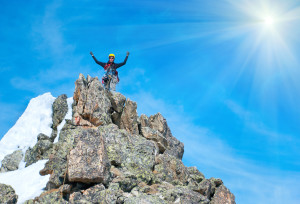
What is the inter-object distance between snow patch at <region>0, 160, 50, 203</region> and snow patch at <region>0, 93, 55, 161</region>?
6887mm

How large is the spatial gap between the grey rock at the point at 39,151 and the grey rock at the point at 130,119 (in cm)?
1005

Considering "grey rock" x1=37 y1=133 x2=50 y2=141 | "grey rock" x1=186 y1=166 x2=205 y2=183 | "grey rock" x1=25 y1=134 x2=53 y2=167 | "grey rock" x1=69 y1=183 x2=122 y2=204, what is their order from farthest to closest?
1. "grey rock" x1=37 y1=133 x2=50 y2=141
2. "grey rock" x1=25 y1=134 x2=53 y2=167
3. "grey rock" x1=186 y1=166 x2=205 y2=183
4. "grey rock" x1=69 y1=183 x2=122 y2=204

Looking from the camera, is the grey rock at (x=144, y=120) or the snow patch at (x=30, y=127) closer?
the snow patch at (x=30, y=127)

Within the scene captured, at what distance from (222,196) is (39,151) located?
79.2ft

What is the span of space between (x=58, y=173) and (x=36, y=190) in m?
3.19

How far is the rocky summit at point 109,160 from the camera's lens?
2661cm

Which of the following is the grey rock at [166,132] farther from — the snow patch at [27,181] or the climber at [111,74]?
the snow patch at [27,181]

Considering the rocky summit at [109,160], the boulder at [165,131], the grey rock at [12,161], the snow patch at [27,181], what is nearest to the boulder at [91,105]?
the rocky summit at [109,160]

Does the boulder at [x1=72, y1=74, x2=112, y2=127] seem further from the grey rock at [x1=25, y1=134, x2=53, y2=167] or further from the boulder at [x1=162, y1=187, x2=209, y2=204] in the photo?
the boulder at [x1=162, y1=187, x2=209, y2=204]

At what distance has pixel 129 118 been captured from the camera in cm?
4244

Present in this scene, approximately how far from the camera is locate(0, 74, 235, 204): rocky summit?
26.6 m

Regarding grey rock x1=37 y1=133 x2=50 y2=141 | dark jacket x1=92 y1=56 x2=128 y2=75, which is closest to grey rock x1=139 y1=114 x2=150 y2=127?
dark jacket x1=92 y1=56 x2=128 y2=75

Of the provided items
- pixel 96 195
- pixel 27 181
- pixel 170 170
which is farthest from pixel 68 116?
pixel 96 195

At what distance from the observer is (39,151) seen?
1559 inches
